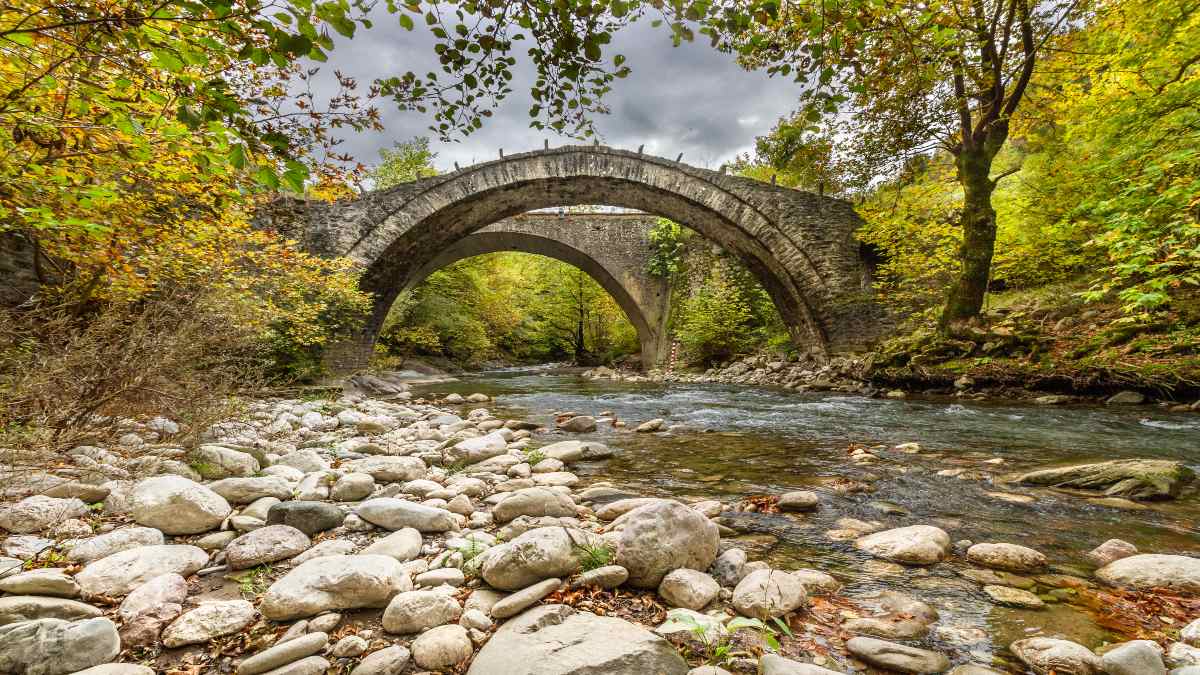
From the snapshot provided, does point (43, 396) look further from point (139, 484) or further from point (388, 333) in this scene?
point (388, 333)

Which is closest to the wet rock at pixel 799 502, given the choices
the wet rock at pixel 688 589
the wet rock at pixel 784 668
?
the wet rock at pixel 688 589

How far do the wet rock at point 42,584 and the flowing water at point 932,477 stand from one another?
8.10ft

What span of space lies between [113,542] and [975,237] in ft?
34.8

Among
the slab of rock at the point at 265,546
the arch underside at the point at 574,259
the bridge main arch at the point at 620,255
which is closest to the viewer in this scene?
the slab of rock at the point at 265,546

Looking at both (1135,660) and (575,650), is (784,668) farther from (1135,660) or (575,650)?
(1135,660)

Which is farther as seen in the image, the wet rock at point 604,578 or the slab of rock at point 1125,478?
the slab of rock at point 1125,478

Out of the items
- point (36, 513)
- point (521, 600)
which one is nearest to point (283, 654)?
point (521, 600)

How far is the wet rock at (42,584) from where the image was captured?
1386 mm

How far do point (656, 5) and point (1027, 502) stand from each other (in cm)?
327

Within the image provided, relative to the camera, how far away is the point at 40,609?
132 centimetres

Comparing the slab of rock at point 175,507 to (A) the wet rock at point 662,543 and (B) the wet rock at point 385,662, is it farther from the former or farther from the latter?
(A) the wet rock at point 662,543

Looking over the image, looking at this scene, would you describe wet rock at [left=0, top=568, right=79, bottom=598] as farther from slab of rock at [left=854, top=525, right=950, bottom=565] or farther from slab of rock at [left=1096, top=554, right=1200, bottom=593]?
slab of rock at [left=1096, top=554, right=1200, bottom=593]

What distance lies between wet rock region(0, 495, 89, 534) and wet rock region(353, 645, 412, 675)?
1.73 metres

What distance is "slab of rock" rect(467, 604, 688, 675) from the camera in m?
1.13
